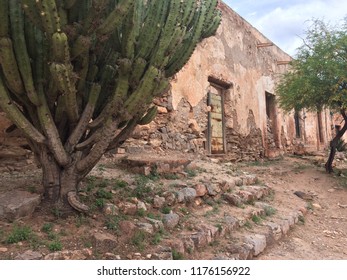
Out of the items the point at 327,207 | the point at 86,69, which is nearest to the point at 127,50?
the point at 86,69

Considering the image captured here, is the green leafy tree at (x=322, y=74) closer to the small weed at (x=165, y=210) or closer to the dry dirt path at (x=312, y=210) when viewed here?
the dry dirt path at (x=312, y=210)

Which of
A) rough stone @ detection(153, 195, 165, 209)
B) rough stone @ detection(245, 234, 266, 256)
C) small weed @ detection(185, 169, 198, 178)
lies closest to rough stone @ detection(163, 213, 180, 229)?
rough stone @ detection(153, 195, 165, 209)

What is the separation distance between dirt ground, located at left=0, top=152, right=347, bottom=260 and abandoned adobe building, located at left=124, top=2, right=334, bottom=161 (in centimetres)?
109

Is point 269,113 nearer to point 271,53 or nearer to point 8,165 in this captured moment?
point 271,53

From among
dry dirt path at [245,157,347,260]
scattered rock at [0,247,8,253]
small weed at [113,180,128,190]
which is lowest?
dry dirt path at [245,157,347,260]

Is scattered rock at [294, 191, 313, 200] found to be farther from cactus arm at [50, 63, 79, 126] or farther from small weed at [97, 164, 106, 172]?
cactus arm at [50, 63, 79, 126]

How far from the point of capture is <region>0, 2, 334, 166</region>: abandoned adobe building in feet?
22.5

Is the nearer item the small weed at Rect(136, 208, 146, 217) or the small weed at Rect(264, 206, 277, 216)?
the small weed at Rect(136, 208, 146, 217)

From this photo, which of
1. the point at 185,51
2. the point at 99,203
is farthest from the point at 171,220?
the point at 185,51

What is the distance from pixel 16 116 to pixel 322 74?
7.70m

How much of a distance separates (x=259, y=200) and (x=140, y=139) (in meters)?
2.66

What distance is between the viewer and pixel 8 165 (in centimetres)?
448

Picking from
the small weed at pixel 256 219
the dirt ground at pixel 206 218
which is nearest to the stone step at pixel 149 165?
the dirt ground at pixel 206 218
